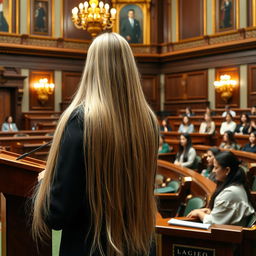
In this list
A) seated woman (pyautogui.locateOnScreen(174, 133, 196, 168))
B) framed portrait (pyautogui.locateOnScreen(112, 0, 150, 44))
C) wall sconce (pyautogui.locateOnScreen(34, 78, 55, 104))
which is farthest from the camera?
framed portrait (pyautogui.locateOnScreen(112, 0, 150, 44))

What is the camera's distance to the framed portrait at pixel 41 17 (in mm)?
15992

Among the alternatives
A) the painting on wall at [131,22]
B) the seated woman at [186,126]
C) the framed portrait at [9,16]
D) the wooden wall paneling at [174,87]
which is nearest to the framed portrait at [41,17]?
the framed portrait at [9,16]

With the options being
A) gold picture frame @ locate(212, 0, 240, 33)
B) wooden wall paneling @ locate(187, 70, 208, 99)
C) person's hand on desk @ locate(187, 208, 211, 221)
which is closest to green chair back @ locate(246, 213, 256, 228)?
person's hand on desk @ locate(187, 208, 211, 221)

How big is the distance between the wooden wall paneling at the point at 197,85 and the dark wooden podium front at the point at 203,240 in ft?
46.0

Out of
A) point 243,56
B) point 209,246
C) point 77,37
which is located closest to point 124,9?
point 77,37

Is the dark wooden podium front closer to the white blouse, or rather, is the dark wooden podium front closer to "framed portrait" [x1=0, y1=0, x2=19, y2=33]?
the white blouse

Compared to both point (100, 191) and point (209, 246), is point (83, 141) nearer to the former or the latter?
point (100, 191)

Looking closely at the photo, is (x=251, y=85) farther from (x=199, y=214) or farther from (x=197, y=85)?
(x=199, y=214)

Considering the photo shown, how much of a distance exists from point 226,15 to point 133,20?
4.06 meters

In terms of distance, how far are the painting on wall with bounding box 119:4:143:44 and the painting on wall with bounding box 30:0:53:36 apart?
307 centimetres

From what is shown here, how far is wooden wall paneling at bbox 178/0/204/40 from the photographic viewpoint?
16328 millimetres

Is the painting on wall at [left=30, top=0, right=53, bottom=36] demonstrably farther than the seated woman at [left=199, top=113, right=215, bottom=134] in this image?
Yes

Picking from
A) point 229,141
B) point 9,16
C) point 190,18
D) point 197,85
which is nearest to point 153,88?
point 197,85

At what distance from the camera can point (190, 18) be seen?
16.8 m
